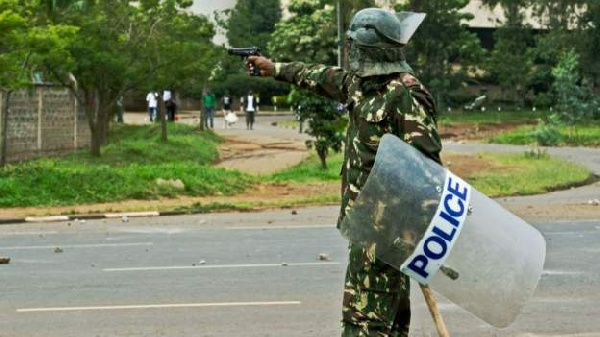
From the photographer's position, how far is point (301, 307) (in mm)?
10000

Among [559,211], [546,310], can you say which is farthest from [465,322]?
[559,211]

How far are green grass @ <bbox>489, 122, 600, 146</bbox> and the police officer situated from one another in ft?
115

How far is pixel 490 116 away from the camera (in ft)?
190

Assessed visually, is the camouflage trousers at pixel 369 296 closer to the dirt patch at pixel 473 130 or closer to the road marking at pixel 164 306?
the road marking at pixel 164 306

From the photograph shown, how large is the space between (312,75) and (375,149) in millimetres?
637

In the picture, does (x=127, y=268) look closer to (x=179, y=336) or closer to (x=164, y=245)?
(x=164, y=245)

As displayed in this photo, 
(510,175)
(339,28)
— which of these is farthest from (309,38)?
(510,175)

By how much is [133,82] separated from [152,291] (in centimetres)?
2201

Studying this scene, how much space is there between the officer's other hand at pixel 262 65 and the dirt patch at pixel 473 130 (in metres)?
A: 38.0

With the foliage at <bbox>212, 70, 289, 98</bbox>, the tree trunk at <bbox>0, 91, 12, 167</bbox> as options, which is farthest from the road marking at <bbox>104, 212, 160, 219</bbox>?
the foliage at <bbox>212, 70, 289, 98</bbox>

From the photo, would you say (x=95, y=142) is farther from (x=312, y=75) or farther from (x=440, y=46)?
(x=440, y=46)

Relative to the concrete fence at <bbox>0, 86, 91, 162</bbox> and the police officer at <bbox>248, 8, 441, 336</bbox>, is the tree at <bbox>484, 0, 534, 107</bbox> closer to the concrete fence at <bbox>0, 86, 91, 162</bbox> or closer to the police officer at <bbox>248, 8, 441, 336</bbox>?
the concrete fence at <bbox>0, 86, 91, 162</bbox>

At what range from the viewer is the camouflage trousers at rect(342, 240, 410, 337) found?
5.89 m

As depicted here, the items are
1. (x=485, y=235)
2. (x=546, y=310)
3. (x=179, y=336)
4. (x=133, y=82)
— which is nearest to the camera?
(x=485, y=235)
